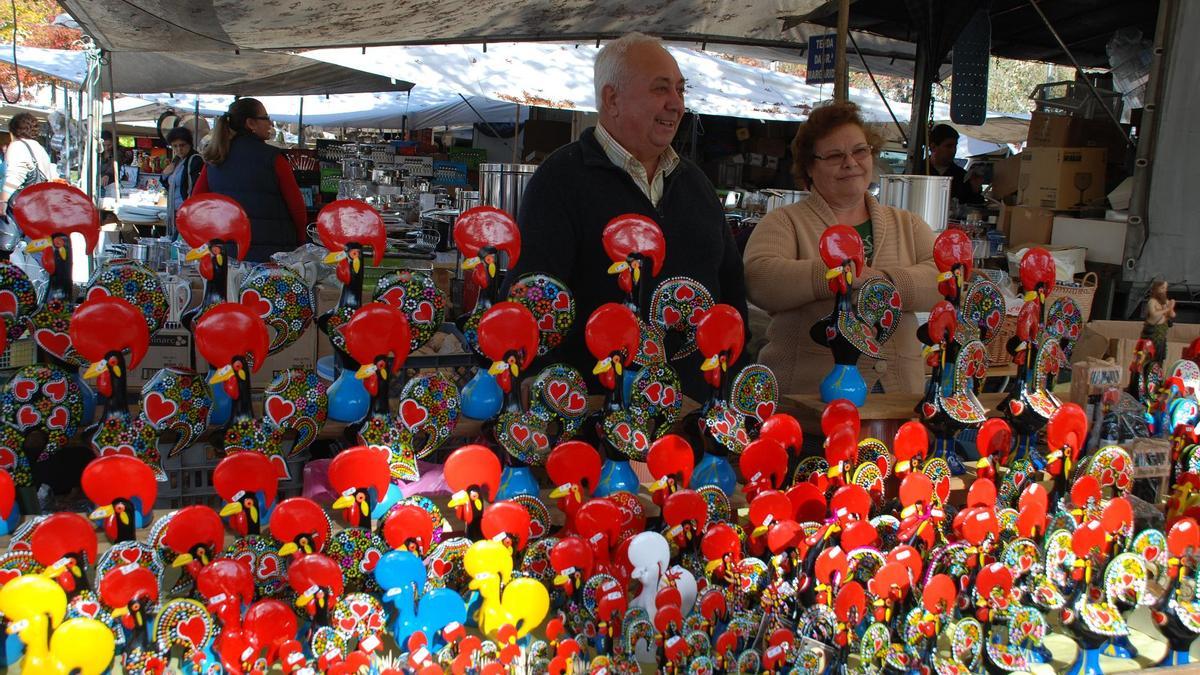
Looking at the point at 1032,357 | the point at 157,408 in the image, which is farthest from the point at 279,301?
the point at 1032,357

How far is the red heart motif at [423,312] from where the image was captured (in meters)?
1.52

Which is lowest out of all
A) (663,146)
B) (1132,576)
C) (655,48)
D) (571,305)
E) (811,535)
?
(1132,576)

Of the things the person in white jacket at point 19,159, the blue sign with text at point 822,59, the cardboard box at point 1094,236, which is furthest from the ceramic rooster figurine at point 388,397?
the person in white jacket at point 19,159

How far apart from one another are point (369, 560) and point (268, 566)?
0.44 ft

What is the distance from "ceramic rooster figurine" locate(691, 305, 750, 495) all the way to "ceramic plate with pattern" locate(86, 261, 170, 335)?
832 mm

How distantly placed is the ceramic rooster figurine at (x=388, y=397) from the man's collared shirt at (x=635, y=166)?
755mm

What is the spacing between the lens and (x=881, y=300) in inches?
72.7

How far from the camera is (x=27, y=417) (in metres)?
1.35

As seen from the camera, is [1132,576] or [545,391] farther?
[1132,576]

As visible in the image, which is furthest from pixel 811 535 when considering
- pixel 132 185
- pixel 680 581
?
pixel 132 185

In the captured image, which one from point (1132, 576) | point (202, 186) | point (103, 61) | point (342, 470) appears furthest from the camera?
point (103, 61)

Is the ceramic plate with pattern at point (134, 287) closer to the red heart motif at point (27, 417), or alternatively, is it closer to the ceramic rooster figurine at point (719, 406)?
the red heart motif at point (27, 417)

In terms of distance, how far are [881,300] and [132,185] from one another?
1294 centimetres

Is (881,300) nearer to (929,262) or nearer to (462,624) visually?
(929,262)
